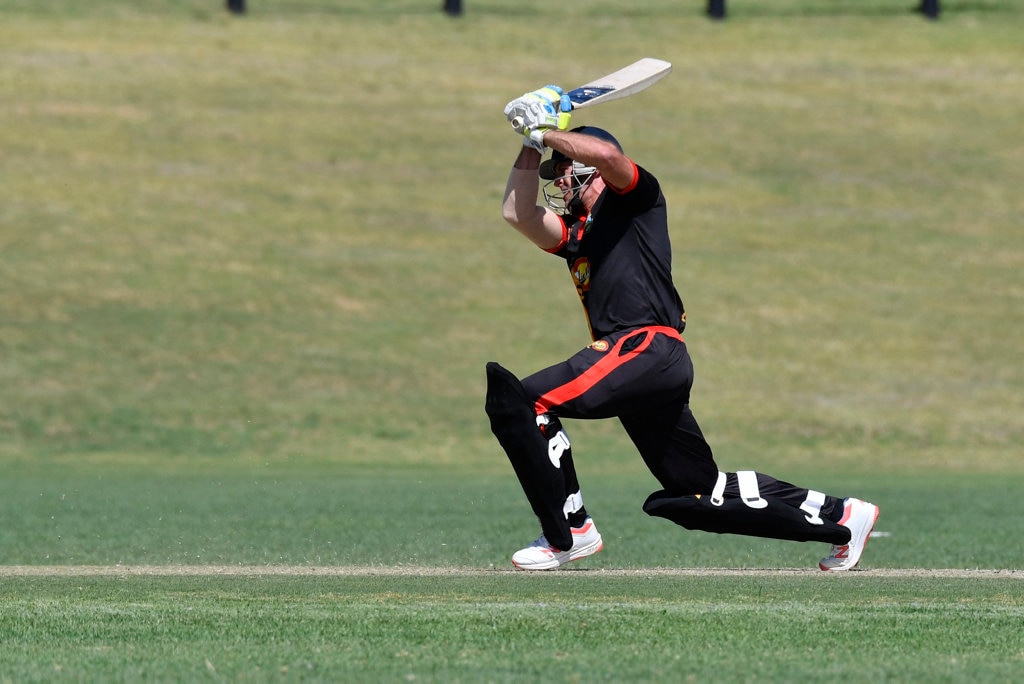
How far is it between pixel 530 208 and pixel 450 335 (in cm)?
1832

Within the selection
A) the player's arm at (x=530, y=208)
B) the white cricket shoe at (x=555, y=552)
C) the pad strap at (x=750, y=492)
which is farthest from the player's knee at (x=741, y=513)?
the player's arm at (x=530, y=208)

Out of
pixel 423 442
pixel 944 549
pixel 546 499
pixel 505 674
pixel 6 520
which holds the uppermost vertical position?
pixel 505 674

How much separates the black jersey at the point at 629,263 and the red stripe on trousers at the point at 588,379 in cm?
19

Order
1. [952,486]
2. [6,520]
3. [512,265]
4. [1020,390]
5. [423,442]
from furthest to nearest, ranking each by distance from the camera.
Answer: [512,265] < [1020,390] < [423,442] < [952,486] < [6,520]

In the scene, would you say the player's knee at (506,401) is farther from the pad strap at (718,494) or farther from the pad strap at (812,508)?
the pad strap at (812,508)

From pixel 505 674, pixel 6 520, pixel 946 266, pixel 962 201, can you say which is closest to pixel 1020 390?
pixel 946 266

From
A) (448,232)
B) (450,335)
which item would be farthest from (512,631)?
(448,232)

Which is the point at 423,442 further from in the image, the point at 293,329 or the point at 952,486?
the point at 952,486

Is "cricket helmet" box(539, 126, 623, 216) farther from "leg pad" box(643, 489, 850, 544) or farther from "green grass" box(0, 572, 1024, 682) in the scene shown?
"green grass" box(0, 572, 1024, 682)

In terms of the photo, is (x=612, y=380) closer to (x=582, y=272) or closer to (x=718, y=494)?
(x=582, y=272)

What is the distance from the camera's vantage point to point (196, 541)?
11.4 m

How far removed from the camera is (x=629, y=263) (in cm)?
824

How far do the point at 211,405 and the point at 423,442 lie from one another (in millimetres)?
3217

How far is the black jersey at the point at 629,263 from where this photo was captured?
8234 mm
